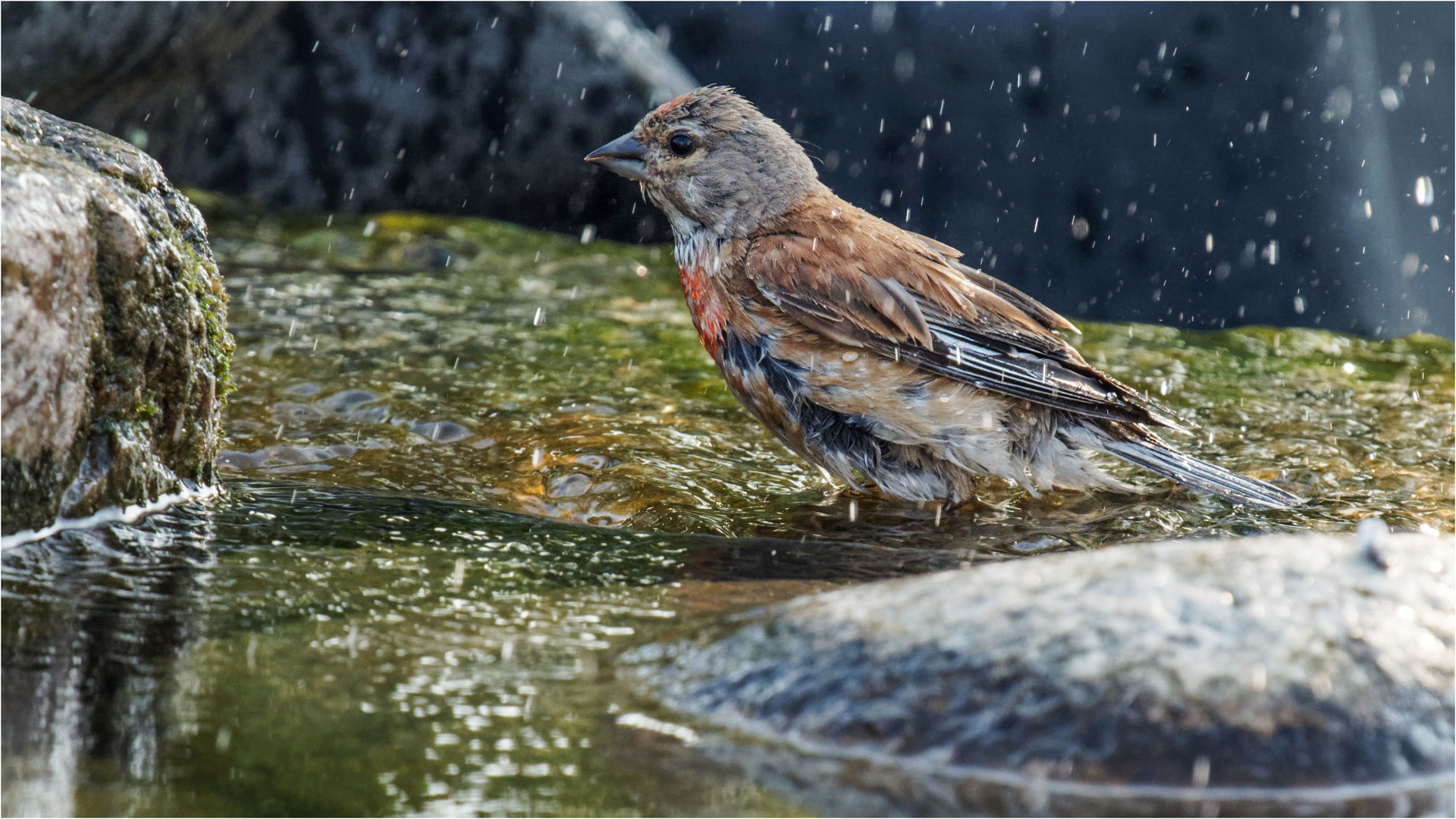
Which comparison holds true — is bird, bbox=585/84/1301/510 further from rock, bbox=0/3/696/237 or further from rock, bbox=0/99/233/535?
rock, bbox=0/3/696/237

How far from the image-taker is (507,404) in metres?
5.38

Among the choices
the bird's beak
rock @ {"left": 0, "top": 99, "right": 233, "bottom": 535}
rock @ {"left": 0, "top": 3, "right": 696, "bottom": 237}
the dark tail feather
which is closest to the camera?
rock @ {"left": 0, "top": 99, "right": 233, "bottom": 535}

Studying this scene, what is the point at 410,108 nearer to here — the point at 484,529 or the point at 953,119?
the point at 953,119

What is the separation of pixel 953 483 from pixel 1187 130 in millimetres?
4379

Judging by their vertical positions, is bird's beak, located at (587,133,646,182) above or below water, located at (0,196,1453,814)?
above

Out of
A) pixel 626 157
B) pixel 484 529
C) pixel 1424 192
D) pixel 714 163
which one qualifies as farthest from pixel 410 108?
pixel 1424 192

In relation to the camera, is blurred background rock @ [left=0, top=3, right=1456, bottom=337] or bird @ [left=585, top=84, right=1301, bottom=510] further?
blurred background rock @ [left=0, top=3, right=1456, bottom=337]

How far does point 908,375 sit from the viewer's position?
466 centimetres

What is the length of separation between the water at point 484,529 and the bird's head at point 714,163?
2.71ft

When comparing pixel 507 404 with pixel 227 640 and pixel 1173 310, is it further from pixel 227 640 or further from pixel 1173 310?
pixel 1173 310

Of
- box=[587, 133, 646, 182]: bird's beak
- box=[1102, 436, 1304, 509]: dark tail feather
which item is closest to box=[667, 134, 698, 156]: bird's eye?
box=[587, 133, 646, 182]: bird's beak

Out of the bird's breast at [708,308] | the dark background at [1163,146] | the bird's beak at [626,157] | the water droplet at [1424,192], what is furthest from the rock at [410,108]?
the water droplet at [1424,192]

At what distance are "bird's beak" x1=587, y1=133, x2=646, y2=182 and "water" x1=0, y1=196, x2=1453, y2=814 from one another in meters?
0.90

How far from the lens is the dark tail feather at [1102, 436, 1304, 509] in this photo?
15.2 ft
